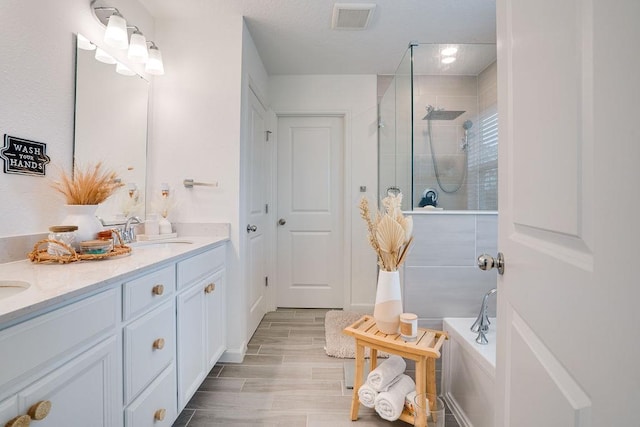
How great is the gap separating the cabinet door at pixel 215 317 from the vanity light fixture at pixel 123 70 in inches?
51.8

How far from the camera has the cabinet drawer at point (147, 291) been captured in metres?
1.04

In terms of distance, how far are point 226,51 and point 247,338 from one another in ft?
6.85

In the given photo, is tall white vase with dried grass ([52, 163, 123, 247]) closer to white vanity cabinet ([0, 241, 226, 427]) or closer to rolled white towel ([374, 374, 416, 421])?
white vanity cabinet ([0, 241, 226, 427])

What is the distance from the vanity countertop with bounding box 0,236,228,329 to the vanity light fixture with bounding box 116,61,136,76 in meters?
1.13

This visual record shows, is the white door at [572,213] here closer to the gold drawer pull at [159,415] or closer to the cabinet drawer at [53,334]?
the cabinet drawer at [53,334]

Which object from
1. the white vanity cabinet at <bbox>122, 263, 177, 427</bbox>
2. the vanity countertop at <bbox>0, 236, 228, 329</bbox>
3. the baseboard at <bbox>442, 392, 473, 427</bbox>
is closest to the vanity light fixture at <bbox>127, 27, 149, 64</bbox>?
the vanity countertop at <bbox>0, 236, 228, 329</bbox>

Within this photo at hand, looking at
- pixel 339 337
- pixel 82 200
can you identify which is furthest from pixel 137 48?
pixel 339 337

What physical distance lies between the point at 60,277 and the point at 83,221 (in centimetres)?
43

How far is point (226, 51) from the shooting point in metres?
2.12

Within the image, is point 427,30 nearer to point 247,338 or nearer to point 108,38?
point 108,38

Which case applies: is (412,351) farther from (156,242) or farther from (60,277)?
(156,242)

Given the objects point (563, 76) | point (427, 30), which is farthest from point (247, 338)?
point (427, 30)

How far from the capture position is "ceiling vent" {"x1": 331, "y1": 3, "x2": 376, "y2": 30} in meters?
2.02

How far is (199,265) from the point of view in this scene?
1626 millimetres
